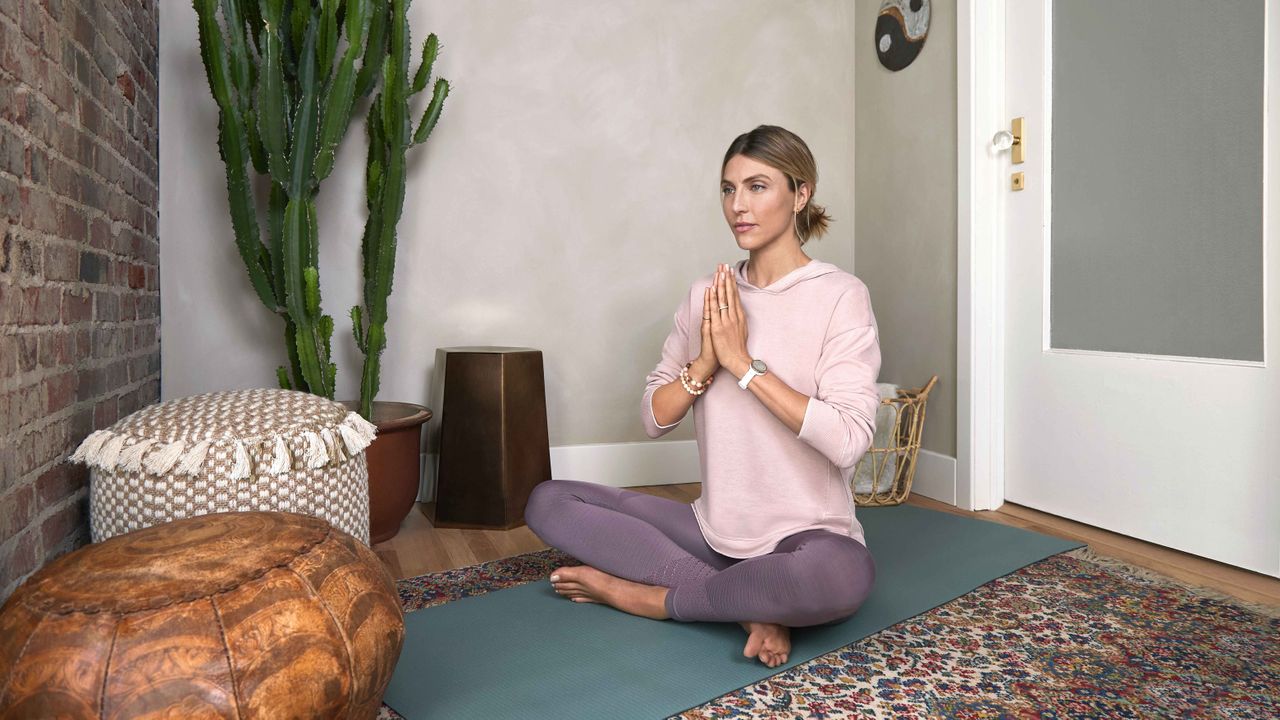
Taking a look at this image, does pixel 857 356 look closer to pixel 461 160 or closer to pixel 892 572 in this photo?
pixel 892 572

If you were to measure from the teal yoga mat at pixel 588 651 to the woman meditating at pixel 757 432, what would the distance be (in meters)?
0.05

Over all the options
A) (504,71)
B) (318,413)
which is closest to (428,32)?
(504,71)

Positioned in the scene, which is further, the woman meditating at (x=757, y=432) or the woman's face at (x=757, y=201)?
the woman's face at (x=757, y=201)

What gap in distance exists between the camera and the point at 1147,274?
2109mm

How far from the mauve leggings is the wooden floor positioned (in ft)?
1.35

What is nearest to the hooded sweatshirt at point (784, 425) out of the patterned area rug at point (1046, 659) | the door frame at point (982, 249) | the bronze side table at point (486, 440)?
the patterned area rug at point (1046, 659)

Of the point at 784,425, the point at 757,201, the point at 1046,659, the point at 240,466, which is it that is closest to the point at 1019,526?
the point at 1046,659

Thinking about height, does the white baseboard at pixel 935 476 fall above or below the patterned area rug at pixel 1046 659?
above

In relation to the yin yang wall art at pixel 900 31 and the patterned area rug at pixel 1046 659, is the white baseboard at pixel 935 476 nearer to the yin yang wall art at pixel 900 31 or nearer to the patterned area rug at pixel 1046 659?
the patterned area rug at pixel 1046 659

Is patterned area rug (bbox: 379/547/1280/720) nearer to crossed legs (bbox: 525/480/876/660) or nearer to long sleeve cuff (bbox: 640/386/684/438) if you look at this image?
crossed legs (bbox: 525/480/876/660)

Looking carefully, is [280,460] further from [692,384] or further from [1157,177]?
[1157,177]

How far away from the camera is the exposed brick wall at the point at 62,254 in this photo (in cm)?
123

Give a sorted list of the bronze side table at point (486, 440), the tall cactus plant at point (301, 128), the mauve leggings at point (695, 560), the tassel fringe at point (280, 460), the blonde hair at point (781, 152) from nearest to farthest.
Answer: the mauve leggings at point (695, 560) < the tassel fringe at point (280, 460) < the blonde hair at point (781, 152) < the tall cactus plant at point (301, 128) < the bronze side table at point (486, 440)

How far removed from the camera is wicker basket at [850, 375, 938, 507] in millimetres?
2586
